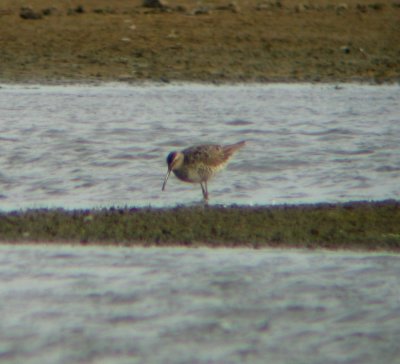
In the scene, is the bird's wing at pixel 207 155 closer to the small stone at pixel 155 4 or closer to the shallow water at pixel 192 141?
the shallow water at pixel 192 141

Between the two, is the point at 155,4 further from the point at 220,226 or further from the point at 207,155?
the point at 220,226

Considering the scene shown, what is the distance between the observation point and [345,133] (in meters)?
14.2

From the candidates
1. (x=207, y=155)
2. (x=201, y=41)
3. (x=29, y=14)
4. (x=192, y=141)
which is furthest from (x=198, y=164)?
(x=29, y=14)

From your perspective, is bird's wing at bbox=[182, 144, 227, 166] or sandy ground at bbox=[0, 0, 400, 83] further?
sandy ground at bbox=[0, 0, 400, 83]

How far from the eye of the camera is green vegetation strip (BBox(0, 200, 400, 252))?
29.8ft

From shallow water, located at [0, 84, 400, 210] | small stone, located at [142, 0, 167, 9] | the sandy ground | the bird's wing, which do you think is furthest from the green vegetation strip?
small stone, located at [142, 0, 167, 9]

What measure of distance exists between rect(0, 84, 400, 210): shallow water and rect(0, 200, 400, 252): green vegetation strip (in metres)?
0.76

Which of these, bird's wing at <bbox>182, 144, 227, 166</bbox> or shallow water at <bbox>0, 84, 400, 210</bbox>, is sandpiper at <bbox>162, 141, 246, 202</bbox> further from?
shallow water at <bbox>0, 84, 400, 210</bbox>

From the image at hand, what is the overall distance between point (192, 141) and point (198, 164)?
9.27 ft

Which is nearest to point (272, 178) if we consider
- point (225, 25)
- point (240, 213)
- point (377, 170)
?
point (377, 170)

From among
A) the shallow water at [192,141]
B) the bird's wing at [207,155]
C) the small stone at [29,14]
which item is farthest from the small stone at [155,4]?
the bird's wing at [207,155]

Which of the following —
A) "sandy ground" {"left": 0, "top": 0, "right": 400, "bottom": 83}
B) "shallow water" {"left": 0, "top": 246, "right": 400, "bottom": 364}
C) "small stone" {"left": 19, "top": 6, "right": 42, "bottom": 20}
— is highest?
"shallow water" {"left": 0, "top": 246, "right": 400, "bottom": 364}

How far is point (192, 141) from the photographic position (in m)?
13.8

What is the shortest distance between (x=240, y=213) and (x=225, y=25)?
11.9 meters
